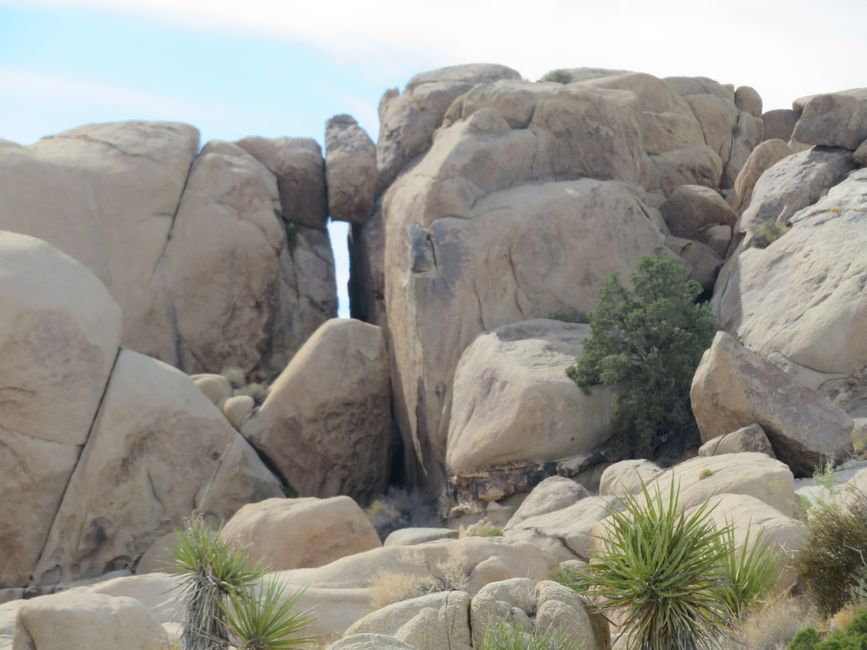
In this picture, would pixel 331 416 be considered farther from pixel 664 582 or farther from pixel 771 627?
pixel 664 582

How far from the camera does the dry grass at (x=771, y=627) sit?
12852mm

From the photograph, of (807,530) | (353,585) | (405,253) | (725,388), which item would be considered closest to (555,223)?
(405,253)

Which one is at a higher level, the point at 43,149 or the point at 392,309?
the point at 43,149

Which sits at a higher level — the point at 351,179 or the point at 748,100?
the point at 748,100

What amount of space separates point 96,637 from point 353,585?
4.43 meters

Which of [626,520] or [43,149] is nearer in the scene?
[626,520]

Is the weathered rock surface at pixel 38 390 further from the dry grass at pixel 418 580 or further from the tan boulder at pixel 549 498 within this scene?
the dry grass at pixel 418 580

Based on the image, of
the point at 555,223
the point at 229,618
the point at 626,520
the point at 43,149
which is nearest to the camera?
the point at 626,520

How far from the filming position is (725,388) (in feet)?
73.8

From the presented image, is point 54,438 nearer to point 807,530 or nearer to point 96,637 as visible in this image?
point 96,637

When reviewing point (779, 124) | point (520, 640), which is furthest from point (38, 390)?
point (779, 124)

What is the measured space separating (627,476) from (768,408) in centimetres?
270

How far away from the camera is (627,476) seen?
2216 centimetres

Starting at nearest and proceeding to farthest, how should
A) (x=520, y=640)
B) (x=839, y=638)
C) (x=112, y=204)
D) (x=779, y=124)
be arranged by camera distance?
(x=839, y=638) → (x=520, y=640) → (x=112, y=204) → (x=779, y=124)
